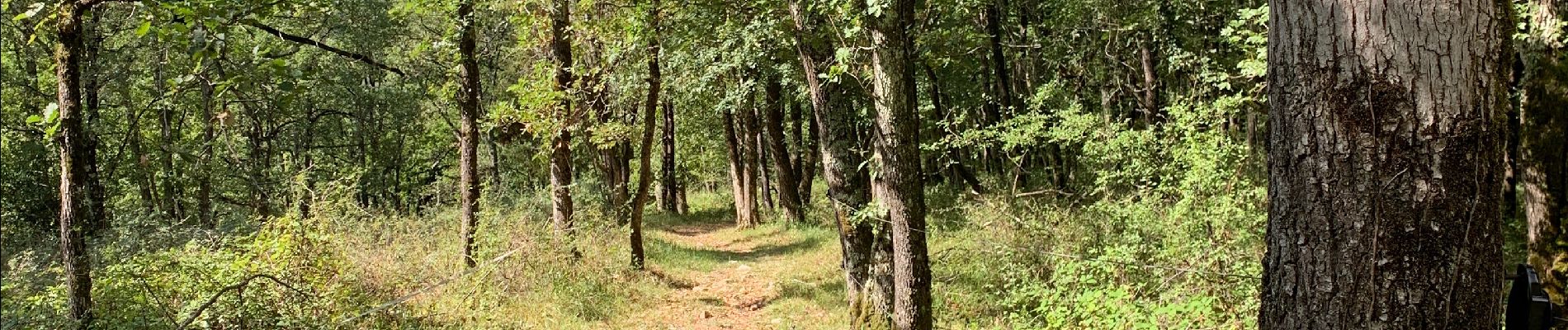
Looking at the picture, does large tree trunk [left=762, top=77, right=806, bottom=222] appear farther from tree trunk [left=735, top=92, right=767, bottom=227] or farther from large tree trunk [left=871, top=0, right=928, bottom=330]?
large tree trunk [left=871, top=0, right=928, bottom=330]

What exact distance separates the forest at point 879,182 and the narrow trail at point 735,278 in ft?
0.25

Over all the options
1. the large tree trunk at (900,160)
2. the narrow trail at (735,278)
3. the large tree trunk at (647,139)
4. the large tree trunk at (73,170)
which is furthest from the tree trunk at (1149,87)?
the large tree trunk at (73,170)

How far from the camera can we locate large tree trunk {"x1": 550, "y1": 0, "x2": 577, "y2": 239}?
9984 mm

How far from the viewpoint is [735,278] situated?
12023 millimetres

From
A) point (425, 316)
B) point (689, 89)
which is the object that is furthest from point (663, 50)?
point (425, 316)

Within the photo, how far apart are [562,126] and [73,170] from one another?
5.65 metres

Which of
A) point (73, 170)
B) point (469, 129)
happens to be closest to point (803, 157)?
point (469, 129)

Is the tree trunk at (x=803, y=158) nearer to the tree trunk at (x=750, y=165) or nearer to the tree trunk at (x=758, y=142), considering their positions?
the tree trunk at (x=758, y=142)

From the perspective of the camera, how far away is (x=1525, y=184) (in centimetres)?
642

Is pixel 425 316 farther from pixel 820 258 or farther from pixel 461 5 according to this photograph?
pixel 820 258

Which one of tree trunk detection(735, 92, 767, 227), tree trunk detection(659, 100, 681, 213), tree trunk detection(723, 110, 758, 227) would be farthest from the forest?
tree trunk detection(659, 100, 681, 213)

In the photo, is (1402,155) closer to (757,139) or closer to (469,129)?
(469,129)

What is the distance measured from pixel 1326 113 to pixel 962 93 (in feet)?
66.0

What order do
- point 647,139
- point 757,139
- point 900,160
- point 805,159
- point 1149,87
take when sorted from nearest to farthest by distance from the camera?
1. point 900,160
2. point 647,139
3. point 1149,87
4. point 757,139
5. point 805,159
